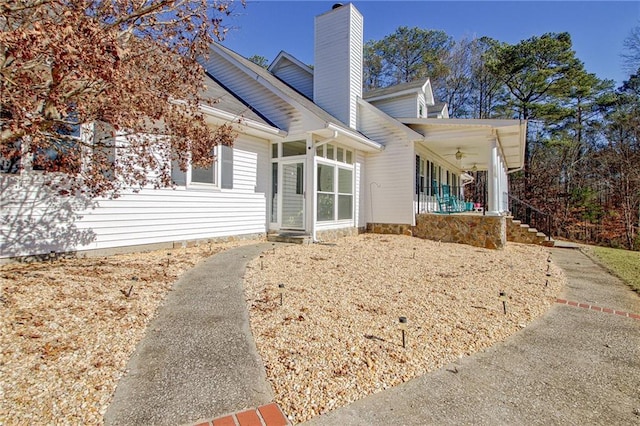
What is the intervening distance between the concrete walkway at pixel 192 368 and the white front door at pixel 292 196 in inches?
208

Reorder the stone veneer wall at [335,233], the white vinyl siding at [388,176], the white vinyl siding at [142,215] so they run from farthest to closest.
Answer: the white vinyl siding at [388,176]
the stone veneer wall at [335,233]
the white vinyl siding at [142,215]

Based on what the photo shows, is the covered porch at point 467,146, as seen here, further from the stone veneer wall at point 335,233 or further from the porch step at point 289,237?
the porch step at point 289,237

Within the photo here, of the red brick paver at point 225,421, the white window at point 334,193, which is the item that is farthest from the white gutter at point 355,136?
the red brick paver at point 225,421

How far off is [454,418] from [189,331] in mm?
2330

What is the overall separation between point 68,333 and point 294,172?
6916 mm

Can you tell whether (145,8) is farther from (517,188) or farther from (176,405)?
(517,188)

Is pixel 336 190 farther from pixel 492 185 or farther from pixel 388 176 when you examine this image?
pixel 492 185

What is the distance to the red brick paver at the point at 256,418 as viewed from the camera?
180cm

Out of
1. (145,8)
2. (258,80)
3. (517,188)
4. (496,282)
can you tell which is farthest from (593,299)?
(517,188)

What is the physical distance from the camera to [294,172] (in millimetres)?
9094

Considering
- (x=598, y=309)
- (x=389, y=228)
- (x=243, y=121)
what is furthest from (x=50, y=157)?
(x=389, y=228)

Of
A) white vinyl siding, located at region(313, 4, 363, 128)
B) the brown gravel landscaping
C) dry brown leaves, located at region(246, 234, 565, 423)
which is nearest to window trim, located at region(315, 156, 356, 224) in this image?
white vinyl siding, located at region(313, 4, 363, 128)

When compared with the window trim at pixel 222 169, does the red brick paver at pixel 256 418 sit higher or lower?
lower

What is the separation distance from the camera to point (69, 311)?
313 centimetres
